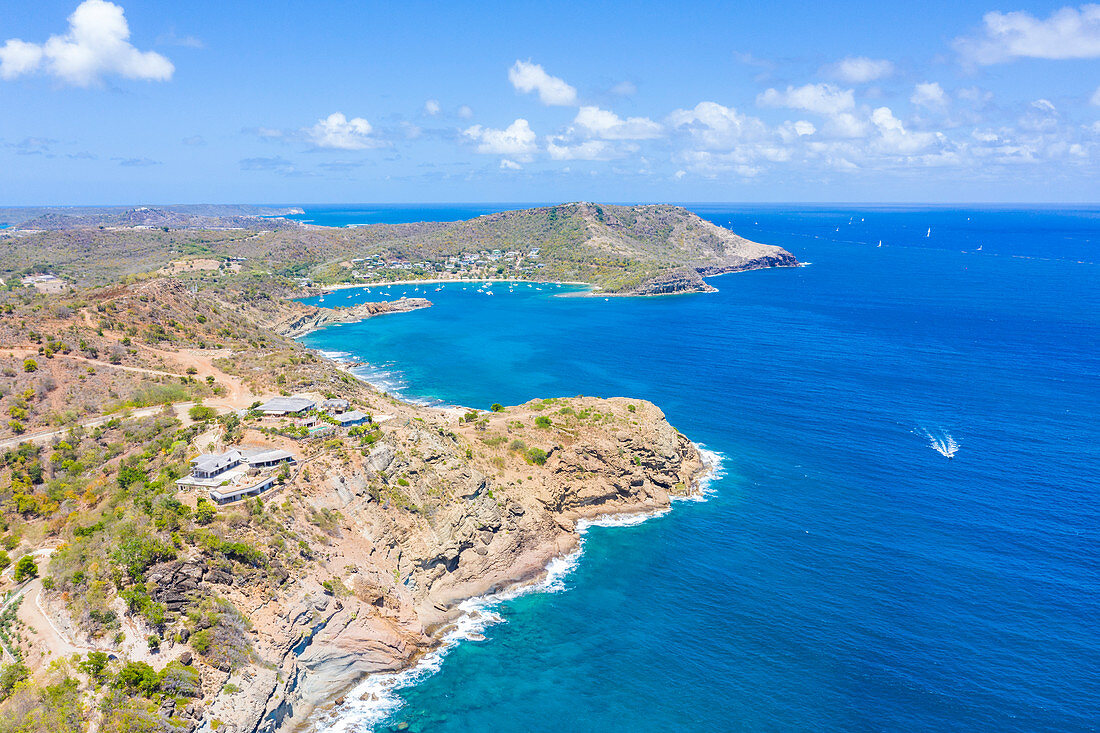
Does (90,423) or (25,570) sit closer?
(25,570)

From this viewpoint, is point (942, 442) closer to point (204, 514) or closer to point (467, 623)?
point (467, 623)

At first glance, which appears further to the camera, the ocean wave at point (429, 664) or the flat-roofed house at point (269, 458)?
the flat-roofed house at point (269, 458)

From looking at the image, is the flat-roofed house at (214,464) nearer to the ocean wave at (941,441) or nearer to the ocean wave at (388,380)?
the ocean wave at (388,380)

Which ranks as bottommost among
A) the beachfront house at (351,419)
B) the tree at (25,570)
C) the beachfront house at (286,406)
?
the tree at (25,570)

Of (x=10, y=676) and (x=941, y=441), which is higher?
(x=10, y=676)

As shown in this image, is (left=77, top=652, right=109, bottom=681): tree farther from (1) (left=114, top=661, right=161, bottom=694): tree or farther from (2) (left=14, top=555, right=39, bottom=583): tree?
(2) (left=14, top=555, right=39, bottom=583): tree

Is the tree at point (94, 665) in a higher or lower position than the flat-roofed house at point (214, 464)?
lower

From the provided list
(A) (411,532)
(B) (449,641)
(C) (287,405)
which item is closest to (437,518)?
(A) (411,532)

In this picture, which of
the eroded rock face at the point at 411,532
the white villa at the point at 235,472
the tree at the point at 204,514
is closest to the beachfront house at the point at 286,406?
the white villa at the point at 235,472

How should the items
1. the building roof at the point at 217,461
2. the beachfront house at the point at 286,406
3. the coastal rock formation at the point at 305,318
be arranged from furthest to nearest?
the coastal rock formation at the point at 305,318
the beachfront house at the point at 286,406
the building roof at the point at 217,461
